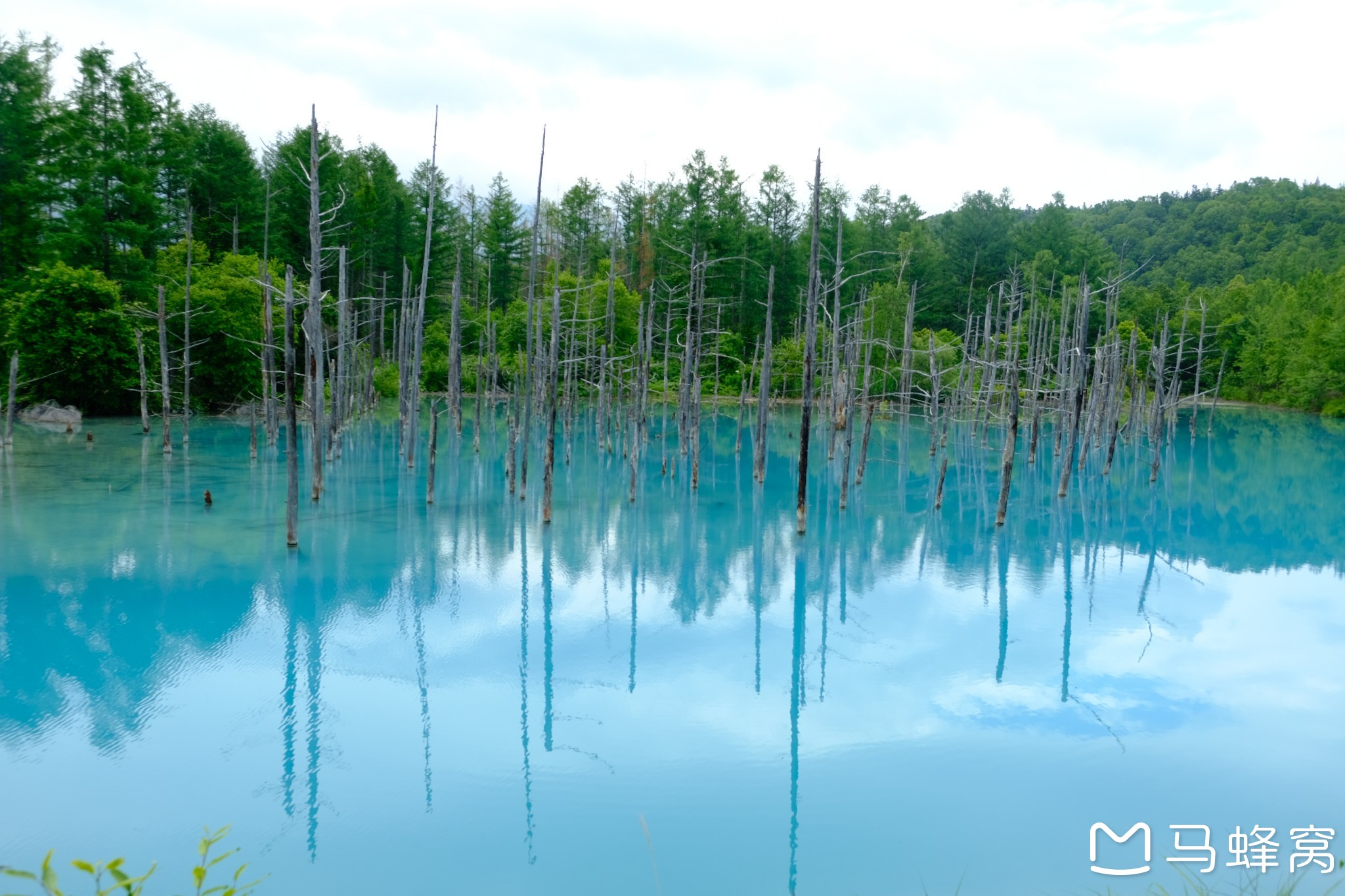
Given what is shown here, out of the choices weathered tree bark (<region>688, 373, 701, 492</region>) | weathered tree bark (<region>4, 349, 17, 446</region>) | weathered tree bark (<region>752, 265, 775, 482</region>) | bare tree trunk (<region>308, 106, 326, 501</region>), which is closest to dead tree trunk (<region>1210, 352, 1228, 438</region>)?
weathered tree bark (<region>4, 349, 17, 446</region>)

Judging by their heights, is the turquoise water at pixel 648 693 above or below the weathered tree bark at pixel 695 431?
below

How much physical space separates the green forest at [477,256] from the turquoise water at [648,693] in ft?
20.8

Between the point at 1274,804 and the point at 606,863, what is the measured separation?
541cm

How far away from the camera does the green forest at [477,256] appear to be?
96.0 ft

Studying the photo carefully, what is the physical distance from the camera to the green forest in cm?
2925

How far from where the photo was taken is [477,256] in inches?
2176

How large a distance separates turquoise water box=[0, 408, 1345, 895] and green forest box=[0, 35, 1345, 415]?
635cm

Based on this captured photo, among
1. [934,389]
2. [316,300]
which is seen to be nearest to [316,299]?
[316,300]

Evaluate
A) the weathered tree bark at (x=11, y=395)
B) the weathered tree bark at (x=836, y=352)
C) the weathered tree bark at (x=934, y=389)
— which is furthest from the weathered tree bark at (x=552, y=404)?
the weathered tree bark at (x=11, y=395)

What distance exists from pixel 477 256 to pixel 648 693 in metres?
49.8

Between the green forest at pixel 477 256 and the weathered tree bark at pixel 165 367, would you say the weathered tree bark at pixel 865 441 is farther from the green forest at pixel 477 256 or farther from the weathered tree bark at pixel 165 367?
the weathered tree bark at pixel 165 367

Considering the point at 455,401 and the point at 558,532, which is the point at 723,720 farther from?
the point at 455,401

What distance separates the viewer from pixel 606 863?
6.22m

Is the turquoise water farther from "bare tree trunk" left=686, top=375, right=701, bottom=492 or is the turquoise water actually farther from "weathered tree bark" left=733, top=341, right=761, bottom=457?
"weathered tree bark" left=733, top=341, right=761, bottom=457
